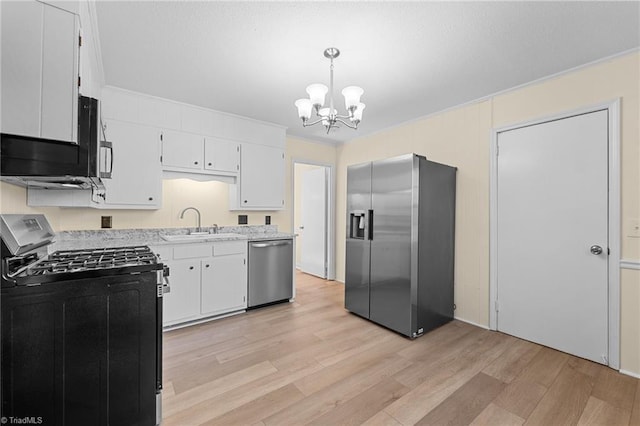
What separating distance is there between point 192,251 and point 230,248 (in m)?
0.43

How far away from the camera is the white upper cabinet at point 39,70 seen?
116cm

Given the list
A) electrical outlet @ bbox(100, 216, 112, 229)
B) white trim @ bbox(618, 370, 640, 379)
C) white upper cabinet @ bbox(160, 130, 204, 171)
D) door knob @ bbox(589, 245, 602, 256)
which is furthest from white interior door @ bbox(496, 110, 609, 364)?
electrical outlet @ bbox(100, 216, 112, 229)

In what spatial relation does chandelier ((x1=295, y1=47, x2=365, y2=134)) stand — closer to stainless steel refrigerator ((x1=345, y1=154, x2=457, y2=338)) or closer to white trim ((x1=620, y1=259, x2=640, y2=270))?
stainless steel refrigerator ((x1=345, y1=154, x2=457, y2=338))

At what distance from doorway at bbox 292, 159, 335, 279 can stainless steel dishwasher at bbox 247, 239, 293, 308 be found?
54.4 inches

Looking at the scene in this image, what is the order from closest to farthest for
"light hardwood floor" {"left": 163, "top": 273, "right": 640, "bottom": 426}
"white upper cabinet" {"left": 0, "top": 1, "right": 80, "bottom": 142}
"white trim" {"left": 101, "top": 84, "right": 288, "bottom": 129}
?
"white upper cabinet" {"left": 0, "top": 1, "right": 80, "bottom": 142} → "light hardwood floor" {"left": 163, "top": 273, "right": 640, "bottom": 426} → "white trim" {"left": 101, "top": 84, "right": 288, "bottom": 129}

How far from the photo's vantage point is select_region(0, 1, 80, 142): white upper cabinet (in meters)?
1.16

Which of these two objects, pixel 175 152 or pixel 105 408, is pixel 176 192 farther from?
pixel 105 408

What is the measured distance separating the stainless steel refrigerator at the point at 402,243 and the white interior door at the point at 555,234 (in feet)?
1.81

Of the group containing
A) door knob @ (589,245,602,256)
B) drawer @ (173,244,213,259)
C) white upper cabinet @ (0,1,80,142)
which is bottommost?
drawer @ (173,244,213,259)

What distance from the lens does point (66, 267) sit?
1401 mm

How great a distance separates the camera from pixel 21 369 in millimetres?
1218

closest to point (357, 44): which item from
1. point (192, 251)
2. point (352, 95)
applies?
point (352, 95)

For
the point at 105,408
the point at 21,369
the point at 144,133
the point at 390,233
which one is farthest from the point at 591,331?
the point at 144,133

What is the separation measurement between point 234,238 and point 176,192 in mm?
962
